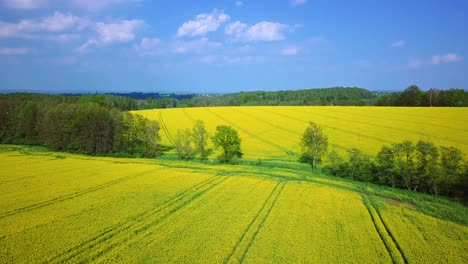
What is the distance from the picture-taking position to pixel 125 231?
18875 millimetres

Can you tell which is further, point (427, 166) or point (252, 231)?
point (427, 166)

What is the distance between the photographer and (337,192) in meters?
28.4

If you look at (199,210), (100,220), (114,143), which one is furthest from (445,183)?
(114,143)

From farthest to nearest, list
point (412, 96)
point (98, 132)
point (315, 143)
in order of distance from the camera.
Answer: point (412, 96), point (98, 132), point (315, 143)

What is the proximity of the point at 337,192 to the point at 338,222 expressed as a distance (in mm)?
7944

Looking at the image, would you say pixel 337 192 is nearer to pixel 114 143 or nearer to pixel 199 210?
A: pixel 199 210

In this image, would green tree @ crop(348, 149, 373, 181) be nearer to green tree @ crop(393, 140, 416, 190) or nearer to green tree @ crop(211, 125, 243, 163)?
green tree @ crop(393, 140, 416, 190)

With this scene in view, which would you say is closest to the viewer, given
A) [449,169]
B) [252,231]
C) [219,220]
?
[252,231]

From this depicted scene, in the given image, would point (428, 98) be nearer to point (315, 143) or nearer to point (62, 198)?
point (315, 143)

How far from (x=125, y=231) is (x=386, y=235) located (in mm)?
17913

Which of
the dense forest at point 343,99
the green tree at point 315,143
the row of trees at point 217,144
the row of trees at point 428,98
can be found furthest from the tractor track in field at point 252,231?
the dense forest at point 343,99

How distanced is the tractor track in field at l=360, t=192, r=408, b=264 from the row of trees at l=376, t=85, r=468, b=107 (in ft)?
283

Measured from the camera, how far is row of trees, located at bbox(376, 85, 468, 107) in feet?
289

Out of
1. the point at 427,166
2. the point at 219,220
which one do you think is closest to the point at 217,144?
the point at 219,220
